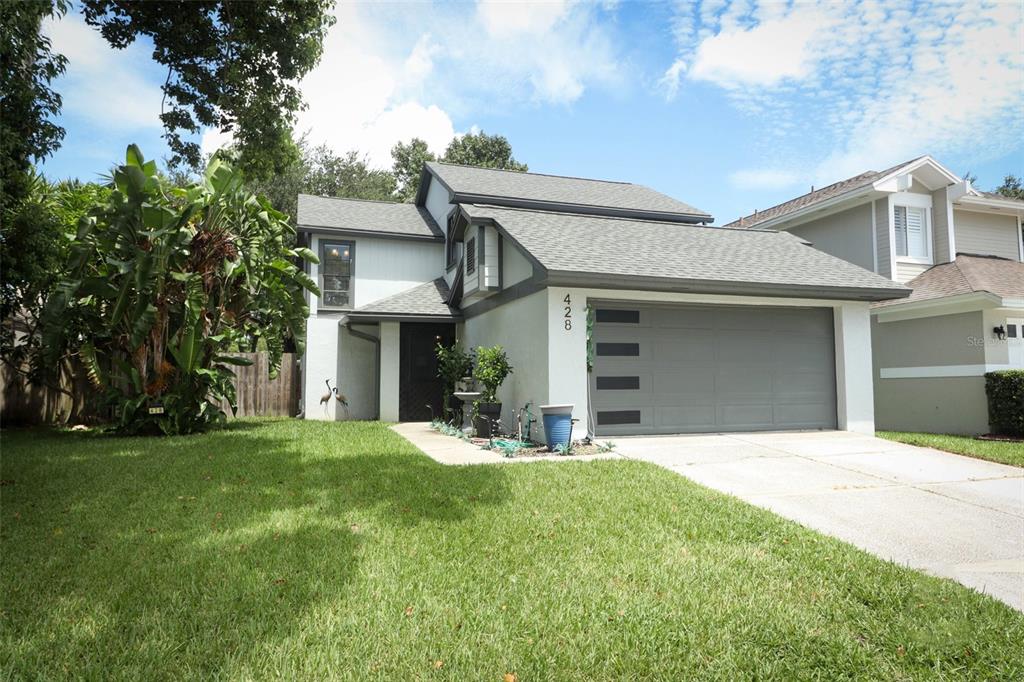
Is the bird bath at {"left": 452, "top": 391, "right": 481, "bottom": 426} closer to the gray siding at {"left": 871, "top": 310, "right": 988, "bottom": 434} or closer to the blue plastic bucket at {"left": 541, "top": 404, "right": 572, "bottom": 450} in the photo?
the blue plastic bucket at {"left": 541, "top": 404, "right": 572, "bottom": 450}

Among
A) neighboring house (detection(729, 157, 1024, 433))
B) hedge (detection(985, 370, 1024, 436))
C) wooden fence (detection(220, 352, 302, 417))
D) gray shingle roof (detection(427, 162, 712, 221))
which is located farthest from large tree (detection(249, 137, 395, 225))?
hedge (detection(985, 370, 1024, 436))

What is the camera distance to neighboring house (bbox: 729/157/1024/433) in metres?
13.0

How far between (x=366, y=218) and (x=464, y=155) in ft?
65.8

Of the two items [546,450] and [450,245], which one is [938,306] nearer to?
[546,450]

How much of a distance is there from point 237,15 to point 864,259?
52.4ft

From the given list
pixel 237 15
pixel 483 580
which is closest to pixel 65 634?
pixel 483 580

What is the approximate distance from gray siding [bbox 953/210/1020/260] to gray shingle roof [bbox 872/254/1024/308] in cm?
79

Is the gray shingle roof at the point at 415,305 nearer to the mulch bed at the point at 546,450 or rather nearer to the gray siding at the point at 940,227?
the mulch bed at the point at 546,450

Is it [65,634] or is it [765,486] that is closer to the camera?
[65,634]

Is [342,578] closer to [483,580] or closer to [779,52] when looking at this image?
[483,580]

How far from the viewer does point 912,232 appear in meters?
16.2

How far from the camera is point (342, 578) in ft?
13.1

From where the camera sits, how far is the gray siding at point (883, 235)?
15.6 m

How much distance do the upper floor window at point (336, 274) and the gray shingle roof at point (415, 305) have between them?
96cm
